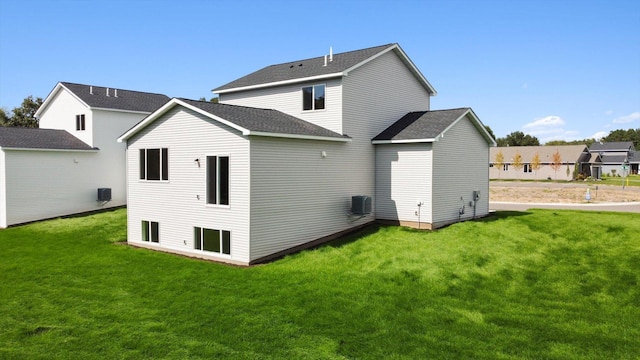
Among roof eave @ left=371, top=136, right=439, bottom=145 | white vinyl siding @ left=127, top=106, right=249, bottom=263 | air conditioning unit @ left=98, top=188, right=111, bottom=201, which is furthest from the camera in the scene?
air conditioning unit @ left=98, top=188, right=111, bottom=201

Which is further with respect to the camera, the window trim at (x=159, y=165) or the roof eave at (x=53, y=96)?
the roof eave at (x=53, y=96)

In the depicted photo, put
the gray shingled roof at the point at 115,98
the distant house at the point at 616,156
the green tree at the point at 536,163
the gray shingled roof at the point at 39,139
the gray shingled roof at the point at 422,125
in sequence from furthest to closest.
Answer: the distant house at the point at 616,156 < the green tree at the point at 536,163 < the gray shingled roof at the point at 115,98 < the gray shingled roof at the point at 39,139 < the gray shingled roof at the point at 422,125

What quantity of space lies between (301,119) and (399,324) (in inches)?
460

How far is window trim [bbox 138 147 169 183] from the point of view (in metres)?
17.0

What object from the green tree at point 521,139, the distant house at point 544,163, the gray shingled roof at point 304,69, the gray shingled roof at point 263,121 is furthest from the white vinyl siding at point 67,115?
the green tree at point 521,139

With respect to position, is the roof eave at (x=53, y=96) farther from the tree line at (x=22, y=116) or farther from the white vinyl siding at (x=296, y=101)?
the tree line at (x=22, y=116)

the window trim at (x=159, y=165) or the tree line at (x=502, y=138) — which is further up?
the tree line at (x=502, y=138)

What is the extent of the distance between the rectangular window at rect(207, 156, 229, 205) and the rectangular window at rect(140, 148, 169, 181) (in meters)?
2.58

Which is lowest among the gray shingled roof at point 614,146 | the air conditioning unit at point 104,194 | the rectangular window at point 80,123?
the air conditioning unit at point 104,194

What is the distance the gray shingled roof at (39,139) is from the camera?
24.2 meters

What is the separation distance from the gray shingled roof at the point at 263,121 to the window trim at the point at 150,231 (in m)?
5.45

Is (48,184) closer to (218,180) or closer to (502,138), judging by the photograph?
(218,180)

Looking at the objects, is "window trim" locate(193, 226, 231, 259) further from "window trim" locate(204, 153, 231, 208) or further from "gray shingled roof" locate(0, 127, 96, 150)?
"gray shingled roof" locate(0, 127, 96, 150)

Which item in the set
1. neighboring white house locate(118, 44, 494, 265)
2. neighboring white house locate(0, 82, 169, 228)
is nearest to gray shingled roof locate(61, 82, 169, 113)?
neighboring white house locate(0, 82, 169, 228)
